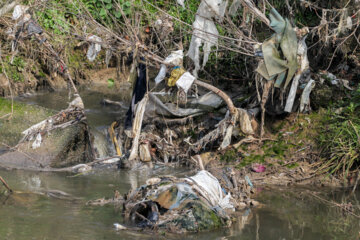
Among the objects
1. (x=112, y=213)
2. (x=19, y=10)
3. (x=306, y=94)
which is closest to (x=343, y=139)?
(x=306, y=94)

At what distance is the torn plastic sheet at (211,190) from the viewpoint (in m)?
5.86

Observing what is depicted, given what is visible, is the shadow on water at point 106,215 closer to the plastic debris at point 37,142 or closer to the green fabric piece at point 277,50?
the plastic debris at point 37,142

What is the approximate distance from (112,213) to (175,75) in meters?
2.39

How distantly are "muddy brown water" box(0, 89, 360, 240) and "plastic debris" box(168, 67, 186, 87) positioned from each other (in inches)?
56.2

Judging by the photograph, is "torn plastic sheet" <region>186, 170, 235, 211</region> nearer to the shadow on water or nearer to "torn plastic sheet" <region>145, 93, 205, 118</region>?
the shadow on water

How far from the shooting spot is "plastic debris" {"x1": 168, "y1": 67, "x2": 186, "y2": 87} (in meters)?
7.51

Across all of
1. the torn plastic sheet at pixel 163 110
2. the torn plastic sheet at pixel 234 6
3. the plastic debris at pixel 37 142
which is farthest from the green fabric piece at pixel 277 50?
the plastic debris at pixel 37 142

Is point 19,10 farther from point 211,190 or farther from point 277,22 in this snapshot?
point 211,190

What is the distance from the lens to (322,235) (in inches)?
225

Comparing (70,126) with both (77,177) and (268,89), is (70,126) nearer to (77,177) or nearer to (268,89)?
(77,177)

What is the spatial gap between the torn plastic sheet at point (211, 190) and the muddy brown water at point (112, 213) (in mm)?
243

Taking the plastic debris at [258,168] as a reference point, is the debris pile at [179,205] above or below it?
above

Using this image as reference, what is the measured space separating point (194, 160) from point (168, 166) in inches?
31.3

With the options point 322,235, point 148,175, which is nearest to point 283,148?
point 148,175
